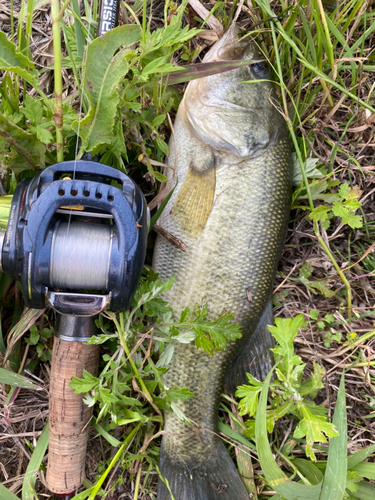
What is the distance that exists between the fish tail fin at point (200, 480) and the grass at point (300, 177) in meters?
0.11

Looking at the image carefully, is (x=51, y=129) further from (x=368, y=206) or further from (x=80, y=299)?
(x=368, y=206)

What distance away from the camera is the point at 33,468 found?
189cm

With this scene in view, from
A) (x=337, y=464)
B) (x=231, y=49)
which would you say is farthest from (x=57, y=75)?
(x=337, y=464)

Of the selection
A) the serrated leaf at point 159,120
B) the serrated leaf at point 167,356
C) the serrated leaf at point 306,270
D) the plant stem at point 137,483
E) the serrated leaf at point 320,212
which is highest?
the serrated leaf at point 159,120

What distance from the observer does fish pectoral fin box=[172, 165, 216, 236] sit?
2.05 metres

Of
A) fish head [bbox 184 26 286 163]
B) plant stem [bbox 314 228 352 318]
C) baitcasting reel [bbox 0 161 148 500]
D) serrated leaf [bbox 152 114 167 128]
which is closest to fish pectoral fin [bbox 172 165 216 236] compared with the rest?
fish head [bbox 184 26 286 163]

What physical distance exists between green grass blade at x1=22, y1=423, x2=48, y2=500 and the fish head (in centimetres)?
184

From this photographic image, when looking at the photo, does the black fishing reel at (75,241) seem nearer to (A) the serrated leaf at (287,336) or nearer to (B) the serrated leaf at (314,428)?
(A) the serrated leaf at (287,336)

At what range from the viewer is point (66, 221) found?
147 centimetres

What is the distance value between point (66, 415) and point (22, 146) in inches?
49.9

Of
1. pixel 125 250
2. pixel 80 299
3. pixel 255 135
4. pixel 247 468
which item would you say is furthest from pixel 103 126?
pixel 247 468

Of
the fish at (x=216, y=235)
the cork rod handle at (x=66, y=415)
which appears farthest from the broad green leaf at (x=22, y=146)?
the cork rod handle at (x=66, y=415)

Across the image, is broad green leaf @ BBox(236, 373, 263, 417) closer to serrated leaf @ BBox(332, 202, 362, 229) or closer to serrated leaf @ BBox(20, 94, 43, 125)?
serrated leaf @ BBox(332, 202, 362, 229)

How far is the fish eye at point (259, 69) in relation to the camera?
2180 millimetres
